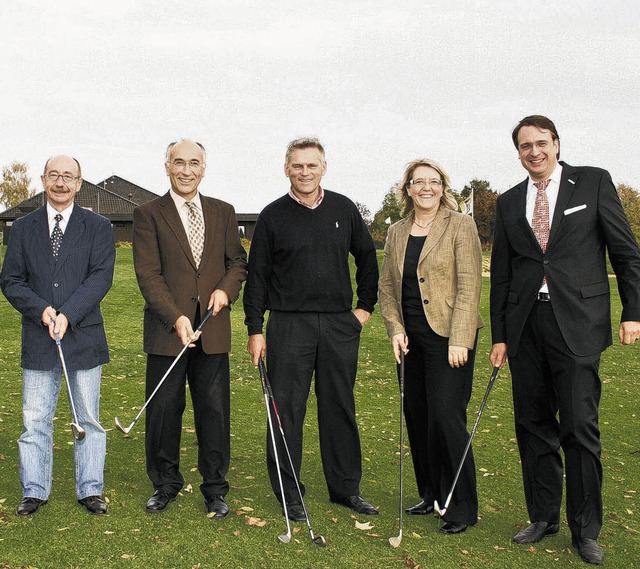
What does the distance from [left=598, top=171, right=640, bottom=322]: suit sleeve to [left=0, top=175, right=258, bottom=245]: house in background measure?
168ft

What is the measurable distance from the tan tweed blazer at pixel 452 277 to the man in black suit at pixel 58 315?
1.85 m

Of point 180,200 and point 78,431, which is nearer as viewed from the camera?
point 78,431

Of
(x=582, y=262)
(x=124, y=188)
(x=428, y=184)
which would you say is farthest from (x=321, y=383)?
(x=124, y=188)

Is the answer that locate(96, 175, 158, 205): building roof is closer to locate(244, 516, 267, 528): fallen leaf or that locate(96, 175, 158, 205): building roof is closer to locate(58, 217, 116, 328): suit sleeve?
locate(58, 217, 116, 328): suit sleeve

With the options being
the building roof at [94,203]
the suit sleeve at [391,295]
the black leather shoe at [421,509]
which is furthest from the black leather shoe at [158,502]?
the building roof at [94,203]

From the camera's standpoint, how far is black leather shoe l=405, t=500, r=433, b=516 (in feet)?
16.3

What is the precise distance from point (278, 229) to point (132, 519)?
6.31 ft

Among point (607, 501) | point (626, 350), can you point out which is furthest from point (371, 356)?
point (607, 501)

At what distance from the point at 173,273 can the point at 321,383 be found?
1140 millimetres

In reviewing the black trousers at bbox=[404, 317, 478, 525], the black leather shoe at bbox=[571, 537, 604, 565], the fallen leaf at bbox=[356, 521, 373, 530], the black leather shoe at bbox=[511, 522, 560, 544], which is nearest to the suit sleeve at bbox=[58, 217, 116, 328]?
the black trousers at bbox=[404, 317, 478, 525]

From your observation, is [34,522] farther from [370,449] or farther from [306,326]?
[370,449]

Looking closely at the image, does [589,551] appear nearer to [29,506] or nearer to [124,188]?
[29,506]

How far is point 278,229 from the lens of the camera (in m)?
4.93

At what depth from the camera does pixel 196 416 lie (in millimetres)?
5055
